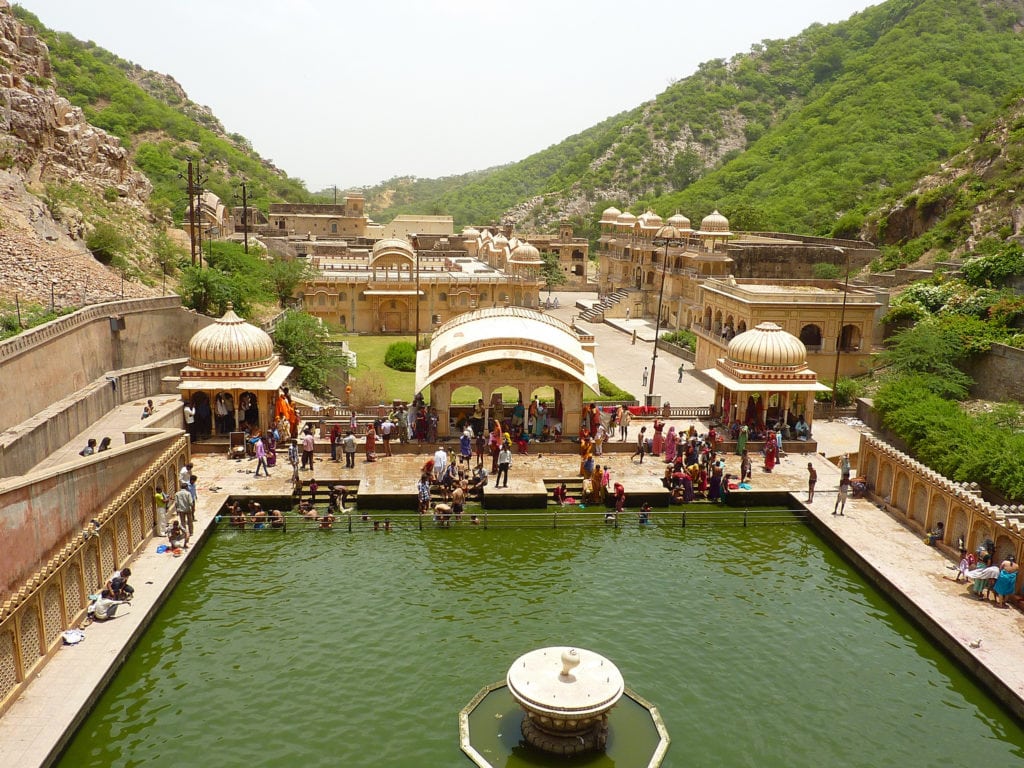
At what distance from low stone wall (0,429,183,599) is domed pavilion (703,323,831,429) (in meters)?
17.4

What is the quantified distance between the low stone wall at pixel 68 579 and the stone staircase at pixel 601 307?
3878cm

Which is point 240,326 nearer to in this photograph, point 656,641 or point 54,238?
point 54,238

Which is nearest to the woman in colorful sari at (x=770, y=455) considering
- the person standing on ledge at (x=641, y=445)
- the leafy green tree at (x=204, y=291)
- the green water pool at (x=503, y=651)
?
the person standing on ledge at (x=641, y=445)

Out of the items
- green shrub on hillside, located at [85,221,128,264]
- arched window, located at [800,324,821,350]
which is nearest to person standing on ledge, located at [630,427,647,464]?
arched window, located at [800,324,821,350]

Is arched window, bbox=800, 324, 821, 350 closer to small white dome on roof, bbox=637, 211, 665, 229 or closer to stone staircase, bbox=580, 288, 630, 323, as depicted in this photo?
stone staircase, bbox=580, 288, 630, 323

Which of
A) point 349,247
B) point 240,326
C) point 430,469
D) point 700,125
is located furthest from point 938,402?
point 700,125

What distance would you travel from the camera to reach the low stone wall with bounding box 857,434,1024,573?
1541 cm

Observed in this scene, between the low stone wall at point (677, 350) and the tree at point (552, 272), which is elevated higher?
the tree at point (552, 272)

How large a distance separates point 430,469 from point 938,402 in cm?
1506

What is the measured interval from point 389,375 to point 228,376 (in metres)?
12.7

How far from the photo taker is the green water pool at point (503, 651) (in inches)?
444

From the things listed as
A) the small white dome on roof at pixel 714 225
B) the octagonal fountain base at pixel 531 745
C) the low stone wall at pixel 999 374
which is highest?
the small white dome on roof at pixel 714 225

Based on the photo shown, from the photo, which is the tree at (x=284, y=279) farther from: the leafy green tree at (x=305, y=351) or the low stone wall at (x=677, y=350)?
the low stone wall at (x=677, y=350)

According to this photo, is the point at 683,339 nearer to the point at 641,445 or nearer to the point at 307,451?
the point at 641,445
